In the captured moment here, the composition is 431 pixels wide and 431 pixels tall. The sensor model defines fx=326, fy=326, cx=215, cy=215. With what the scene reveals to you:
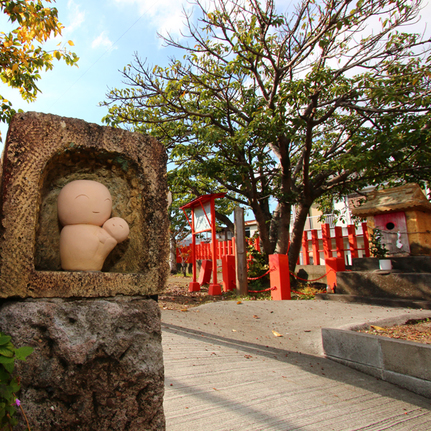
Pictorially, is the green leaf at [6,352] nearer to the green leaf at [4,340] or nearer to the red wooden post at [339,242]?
the green leaf at [4,340]

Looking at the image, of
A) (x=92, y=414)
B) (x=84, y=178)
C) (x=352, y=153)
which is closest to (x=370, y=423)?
(x=92, y=414)

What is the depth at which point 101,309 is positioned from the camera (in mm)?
1714

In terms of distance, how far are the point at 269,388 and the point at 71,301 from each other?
1934 mm

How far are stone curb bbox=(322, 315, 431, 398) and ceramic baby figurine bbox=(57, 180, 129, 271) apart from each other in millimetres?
2736

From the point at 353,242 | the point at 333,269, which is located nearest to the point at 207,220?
the point at 333,269

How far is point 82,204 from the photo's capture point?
1.89 metres

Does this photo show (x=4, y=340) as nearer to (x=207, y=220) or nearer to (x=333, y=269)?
(x=333, y=269)

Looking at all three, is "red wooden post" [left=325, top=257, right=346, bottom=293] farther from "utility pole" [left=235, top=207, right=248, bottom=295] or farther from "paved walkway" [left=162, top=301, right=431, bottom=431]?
"paved walkway" [left=162, top=301, right=431, bottom=431]

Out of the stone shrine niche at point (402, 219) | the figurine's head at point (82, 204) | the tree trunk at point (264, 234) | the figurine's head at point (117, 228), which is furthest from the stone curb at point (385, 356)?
the tree trunk at point (264, 234)

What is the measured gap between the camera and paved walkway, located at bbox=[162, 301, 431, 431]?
7.64ft

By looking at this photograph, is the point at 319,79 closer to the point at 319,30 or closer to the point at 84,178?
the point at 319,30

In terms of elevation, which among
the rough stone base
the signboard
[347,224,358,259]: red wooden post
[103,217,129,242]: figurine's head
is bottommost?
the rough stone base

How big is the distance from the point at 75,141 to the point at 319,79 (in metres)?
5.58

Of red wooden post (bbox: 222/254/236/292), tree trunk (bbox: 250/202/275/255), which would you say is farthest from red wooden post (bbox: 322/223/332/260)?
red wooden post (bbox: 222/254/236/292)
